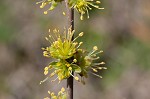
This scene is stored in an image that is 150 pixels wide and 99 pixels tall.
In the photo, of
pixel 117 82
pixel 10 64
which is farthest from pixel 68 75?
pixel 10 64

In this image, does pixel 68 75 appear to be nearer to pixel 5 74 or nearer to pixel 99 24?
pixel 5 74

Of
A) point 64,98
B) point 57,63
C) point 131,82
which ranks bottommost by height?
point 131,82

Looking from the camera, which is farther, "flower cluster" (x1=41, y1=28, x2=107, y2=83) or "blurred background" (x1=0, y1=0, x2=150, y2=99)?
"blurred background" (x1=0, y1=0, x2=150, y2=99)

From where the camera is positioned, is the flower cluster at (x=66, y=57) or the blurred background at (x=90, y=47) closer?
the flower cluster at (x=66, y=57)

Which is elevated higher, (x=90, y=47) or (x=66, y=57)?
(x=66, y=57)

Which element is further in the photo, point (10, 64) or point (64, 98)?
point (10, 64)

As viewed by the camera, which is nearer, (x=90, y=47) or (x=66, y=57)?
(x=66, y=57)

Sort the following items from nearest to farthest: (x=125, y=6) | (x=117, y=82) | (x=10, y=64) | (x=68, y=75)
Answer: (x=68, y=75)
(x=117, y=82)
(x=10, y=64)
(x=125, y=6)

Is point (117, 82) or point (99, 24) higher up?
point (99, 24)
